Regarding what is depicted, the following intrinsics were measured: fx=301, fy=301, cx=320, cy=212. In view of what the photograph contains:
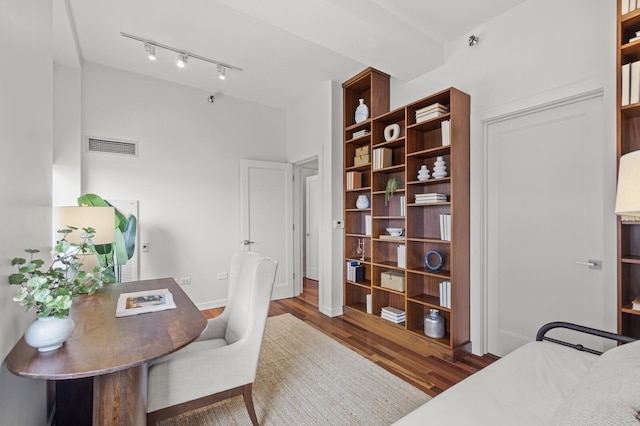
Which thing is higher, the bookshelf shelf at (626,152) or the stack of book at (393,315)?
the bookshelf shelf at (626,152)

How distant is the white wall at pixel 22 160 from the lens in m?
0.99

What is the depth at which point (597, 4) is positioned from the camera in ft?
6.66

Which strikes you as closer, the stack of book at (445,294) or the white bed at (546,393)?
the white bed at (546,393)

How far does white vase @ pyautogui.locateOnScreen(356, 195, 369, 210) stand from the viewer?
3622 mm

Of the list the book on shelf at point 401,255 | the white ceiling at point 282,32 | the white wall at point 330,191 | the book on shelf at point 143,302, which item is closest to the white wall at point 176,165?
the white ceiling at point 282,32

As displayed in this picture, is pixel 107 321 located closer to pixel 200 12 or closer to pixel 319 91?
pixel 200 12

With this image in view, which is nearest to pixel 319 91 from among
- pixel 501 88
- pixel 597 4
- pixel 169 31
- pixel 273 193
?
pixel 273 193

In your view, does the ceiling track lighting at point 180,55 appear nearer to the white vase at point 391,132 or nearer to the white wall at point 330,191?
the white wall at point 330,191

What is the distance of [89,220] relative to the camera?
196 centimetres

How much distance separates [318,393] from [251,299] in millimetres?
971

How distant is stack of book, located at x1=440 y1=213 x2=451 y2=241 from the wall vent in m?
3.58

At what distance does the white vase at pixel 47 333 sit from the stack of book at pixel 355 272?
2.91 metres

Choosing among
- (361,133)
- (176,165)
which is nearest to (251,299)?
(361,133)

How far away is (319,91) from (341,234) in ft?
6.54
